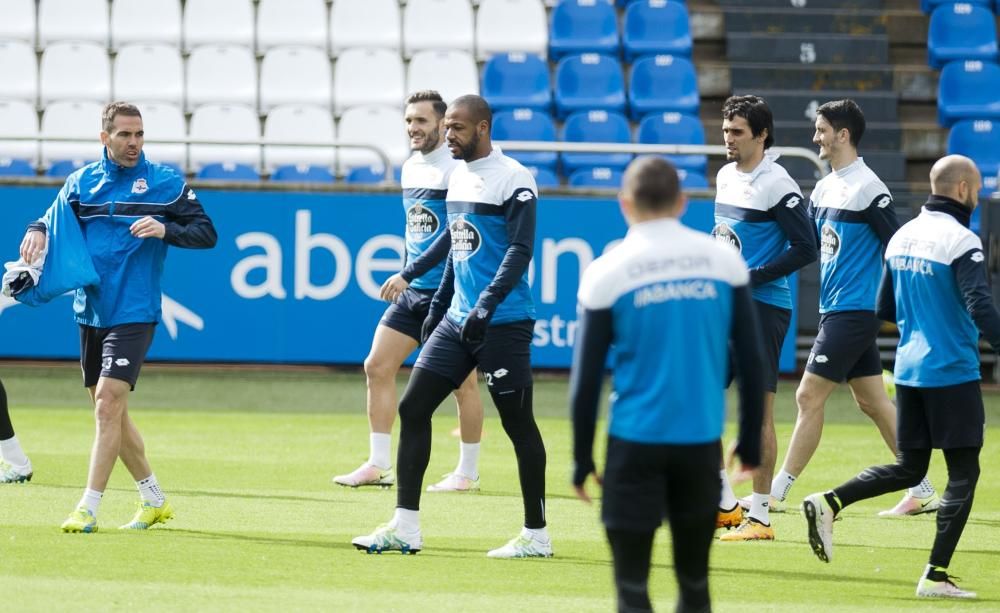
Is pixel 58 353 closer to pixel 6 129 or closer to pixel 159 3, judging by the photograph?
pixel 6 129

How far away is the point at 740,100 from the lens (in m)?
8.73

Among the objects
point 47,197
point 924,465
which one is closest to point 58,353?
point 47,197

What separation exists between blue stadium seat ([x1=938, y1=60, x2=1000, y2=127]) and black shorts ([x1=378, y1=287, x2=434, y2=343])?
10.4 m

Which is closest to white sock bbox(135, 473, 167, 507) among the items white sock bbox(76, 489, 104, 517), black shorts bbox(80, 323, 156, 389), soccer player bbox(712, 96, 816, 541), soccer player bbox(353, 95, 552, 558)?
white sock bbox(76, 489, 104, 517)

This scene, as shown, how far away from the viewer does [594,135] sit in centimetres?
1778

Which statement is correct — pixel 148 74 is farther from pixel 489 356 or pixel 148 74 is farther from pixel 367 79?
pixel 489 356

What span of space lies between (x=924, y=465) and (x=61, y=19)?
1428cm

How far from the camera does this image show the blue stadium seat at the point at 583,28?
63.2ft

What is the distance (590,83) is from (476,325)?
1159 centimetres

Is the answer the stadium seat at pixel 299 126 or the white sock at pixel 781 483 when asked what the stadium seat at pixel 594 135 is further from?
the white sock at pixel 781 483

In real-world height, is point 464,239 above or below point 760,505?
above

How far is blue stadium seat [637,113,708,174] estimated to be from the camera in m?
17.7

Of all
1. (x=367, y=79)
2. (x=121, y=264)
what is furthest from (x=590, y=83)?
(x=121, y=264)

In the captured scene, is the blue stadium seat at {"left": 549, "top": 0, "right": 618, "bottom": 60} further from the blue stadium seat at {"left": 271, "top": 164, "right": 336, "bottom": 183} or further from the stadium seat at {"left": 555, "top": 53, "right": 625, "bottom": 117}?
the blue stadium seat at {"left": 271, "top": 164, "right": 336, "bottom": 183}
